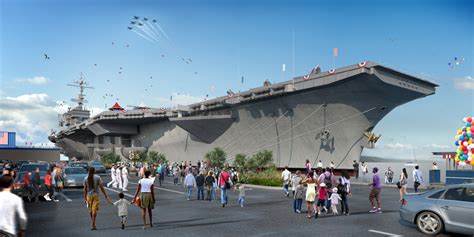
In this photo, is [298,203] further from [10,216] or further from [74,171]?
[74,171]

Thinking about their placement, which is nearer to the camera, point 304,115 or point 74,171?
point 74,171

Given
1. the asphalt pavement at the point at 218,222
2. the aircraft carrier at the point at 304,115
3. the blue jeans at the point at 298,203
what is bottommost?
the asphalt pavement at the point at 218,222

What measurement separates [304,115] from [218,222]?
96.2 ft

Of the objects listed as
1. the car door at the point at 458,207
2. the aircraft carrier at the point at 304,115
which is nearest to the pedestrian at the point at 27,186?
the car door at the point at 458,207

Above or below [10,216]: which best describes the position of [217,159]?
below

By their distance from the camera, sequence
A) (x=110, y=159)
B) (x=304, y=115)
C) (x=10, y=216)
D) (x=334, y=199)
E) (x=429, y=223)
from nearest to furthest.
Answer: (x=10, y=216) < (x=429, y=223) < (x=334, y=199) < (x=304, y=115) < (x=110, y=159)

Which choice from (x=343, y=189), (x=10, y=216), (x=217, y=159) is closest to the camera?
(x=10, y=216)

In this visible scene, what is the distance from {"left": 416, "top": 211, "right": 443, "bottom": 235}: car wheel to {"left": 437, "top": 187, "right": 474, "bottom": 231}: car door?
0.19 m

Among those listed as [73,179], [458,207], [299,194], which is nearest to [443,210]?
[458,207]

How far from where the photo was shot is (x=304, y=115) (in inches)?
1586

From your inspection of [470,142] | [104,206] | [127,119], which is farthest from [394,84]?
[127,119]

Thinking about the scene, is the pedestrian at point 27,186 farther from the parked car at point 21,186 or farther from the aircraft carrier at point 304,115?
the aircraft carrier at point 304,115

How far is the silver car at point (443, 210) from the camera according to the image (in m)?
9.38

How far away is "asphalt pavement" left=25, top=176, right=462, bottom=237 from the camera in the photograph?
1020 cm
